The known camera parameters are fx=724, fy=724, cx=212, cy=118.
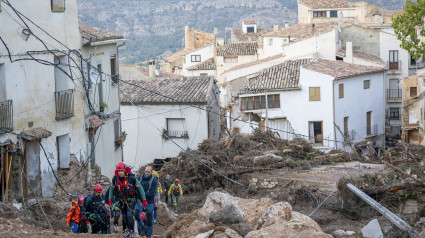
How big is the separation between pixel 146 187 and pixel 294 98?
29.6 m

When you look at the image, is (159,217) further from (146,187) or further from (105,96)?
(105,96)

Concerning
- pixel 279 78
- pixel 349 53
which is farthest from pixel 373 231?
pixel 349 53

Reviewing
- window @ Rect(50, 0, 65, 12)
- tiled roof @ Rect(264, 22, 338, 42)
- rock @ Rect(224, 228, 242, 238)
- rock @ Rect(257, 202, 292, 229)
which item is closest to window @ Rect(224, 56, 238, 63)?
tiled roof @ Rect(264, 22, 338, 42)

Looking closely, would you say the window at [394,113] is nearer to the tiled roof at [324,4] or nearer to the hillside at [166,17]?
the tiled roof at [324,4]

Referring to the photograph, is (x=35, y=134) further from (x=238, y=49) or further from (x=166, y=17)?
(x=166, y=17)

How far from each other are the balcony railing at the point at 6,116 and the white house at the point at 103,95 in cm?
465

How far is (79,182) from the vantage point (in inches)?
995

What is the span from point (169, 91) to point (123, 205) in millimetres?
25111

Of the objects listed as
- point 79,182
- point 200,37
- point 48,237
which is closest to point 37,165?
point 79,182

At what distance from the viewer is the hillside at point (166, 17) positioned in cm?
13875

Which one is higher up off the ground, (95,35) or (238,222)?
(95,35)

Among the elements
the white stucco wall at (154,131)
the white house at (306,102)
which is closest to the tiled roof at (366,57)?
the white house at (306,102)

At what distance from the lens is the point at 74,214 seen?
1631 centimetres

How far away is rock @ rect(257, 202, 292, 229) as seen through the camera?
13673mm
